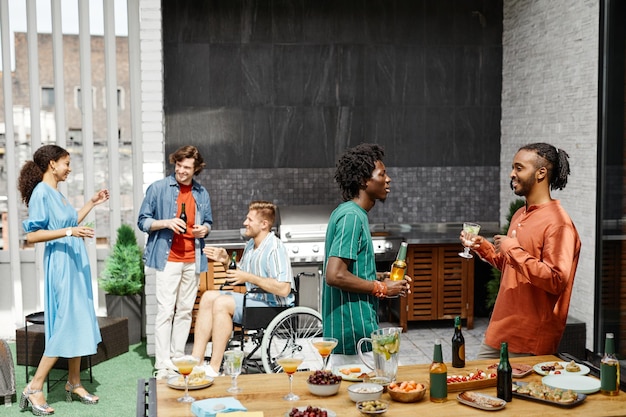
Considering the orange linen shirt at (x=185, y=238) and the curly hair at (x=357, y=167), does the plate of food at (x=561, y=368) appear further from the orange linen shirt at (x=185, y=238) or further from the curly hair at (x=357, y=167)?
the orange linen shirt at (x=185, y=238)

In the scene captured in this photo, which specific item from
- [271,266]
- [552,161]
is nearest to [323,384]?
[552,161]

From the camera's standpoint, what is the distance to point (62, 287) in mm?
5199

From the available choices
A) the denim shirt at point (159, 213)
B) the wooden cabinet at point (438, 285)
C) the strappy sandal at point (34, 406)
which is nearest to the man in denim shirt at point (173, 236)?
the denim shirt at point (159, 213)

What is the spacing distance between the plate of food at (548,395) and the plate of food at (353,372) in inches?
23.3

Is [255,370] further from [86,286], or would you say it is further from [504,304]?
[504,304]

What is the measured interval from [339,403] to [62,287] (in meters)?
2.78

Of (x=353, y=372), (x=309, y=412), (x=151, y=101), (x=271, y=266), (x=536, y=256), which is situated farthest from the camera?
(x=151, y=101)

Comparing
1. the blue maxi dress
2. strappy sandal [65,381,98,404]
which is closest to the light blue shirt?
the blue maxi dress

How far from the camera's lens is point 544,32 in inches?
287

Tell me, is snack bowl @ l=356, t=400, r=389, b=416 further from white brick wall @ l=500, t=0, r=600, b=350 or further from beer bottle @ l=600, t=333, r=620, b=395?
white brick wall @ l=500, t=0, r=600, b=350

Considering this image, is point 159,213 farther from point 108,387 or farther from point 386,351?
point 386,351

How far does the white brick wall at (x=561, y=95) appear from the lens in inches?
255

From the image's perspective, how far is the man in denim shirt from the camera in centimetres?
590

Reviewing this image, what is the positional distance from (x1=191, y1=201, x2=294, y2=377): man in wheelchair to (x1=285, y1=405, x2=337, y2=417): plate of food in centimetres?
247
